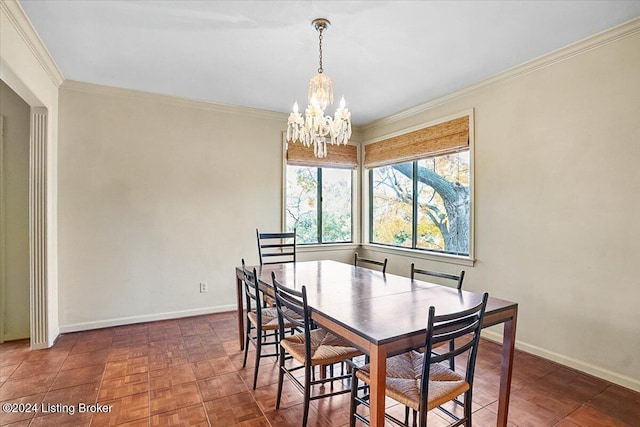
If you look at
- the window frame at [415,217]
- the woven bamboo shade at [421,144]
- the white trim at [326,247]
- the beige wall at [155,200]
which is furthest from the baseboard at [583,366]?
the beige wall at [155,200]

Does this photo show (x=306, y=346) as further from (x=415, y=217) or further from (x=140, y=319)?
(x=415, y=217)

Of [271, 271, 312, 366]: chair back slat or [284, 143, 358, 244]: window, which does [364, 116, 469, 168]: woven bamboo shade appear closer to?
[284, 143, 358, 244]: window

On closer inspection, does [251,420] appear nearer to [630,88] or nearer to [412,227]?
[412,227]

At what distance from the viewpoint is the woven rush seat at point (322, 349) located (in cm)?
197

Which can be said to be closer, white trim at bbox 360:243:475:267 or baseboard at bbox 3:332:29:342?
baseboard at bbox 3:332:29:342

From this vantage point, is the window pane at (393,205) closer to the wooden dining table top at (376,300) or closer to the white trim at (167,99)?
the white trim at (167,99)

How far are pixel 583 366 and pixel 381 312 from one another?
6.78 ft

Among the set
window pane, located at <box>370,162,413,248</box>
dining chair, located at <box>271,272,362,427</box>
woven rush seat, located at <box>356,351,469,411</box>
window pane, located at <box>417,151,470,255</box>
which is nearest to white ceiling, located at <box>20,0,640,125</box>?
window pane, located at <box>417,151,470,255</box>

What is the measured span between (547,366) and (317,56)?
10.7 feet

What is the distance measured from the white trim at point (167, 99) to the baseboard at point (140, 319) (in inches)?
97.6

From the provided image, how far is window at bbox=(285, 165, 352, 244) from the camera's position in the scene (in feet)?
15.7

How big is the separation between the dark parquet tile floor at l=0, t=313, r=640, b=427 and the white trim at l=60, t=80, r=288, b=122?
8.53 ft

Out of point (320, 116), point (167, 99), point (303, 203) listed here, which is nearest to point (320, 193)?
point (303, 203)

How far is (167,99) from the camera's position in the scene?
12.8 ft
